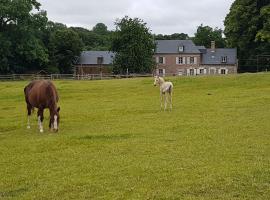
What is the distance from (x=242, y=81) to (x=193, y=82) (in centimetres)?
461

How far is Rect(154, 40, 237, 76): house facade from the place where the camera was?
106500 millimetres

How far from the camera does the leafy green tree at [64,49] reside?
9581cm

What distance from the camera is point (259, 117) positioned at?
21969 millimetres

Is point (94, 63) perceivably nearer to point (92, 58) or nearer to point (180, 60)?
point (92, 58)

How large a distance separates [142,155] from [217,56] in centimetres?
9519

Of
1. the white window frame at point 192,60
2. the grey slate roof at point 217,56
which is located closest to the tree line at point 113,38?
the grey slate roof at point 217,56

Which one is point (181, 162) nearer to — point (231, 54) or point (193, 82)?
point (193, 82)

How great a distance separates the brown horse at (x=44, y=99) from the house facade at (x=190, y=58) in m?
85.5

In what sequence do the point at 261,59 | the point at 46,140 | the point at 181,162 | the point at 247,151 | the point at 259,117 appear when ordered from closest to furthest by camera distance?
1. the point at 181,162
2. the point at 247,151
3. the point at 46,140
4. the point at 259,117
5. the point at 261,59

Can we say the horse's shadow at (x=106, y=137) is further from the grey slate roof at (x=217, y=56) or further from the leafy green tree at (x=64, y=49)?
the grey slate roof at (x=217, y=56)

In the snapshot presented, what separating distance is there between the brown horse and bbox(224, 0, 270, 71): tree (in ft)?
158

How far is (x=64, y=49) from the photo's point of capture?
98375 mm

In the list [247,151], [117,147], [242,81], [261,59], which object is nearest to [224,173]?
[247,151]

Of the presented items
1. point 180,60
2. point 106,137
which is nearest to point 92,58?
point 180,60
